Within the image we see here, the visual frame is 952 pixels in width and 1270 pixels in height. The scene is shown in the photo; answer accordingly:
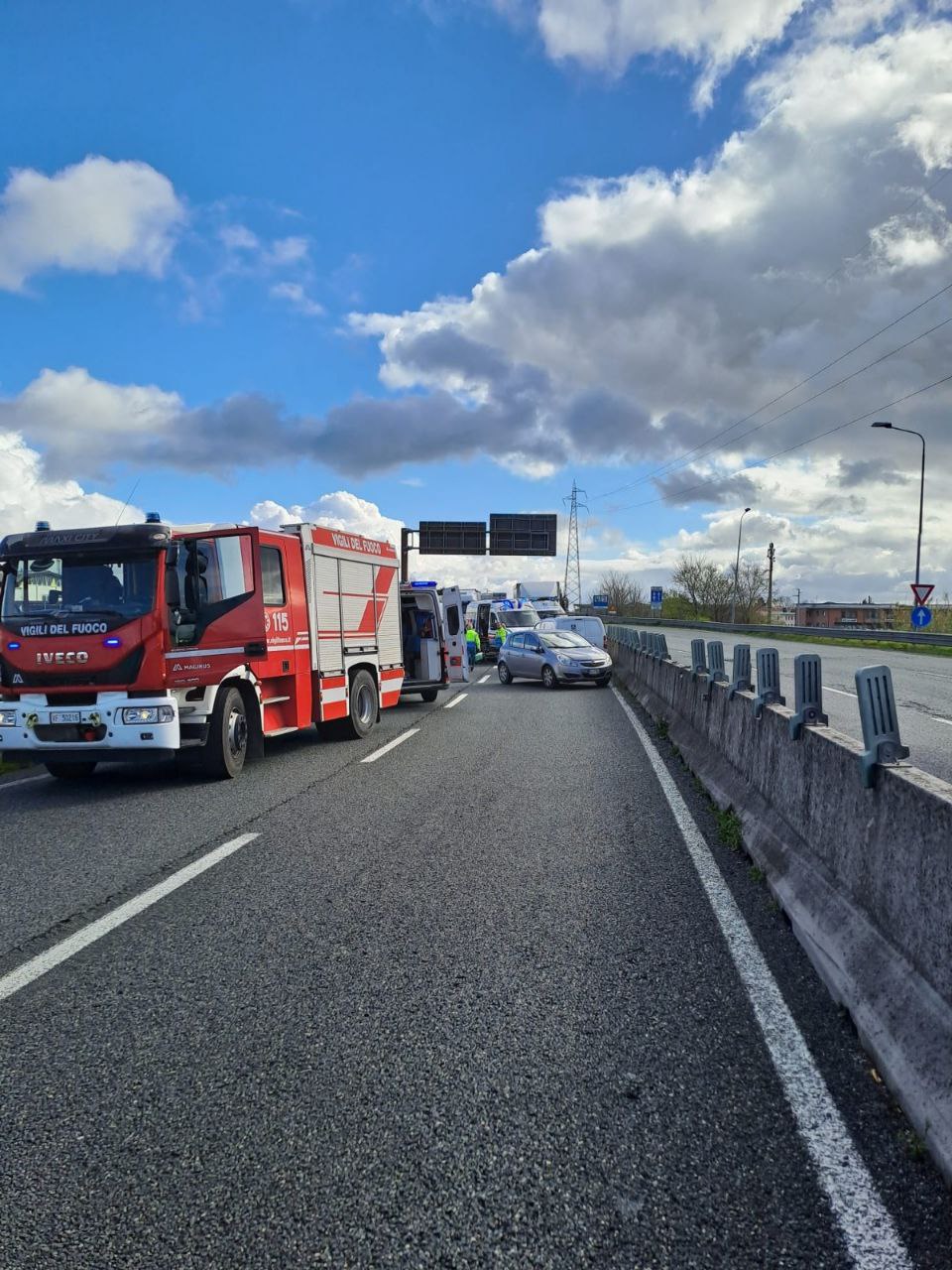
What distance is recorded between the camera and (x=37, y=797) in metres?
8.95

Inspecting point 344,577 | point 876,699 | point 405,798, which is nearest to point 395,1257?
point 876,699

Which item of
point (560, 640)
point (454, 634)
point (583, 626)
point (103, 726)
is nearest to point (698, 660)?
point (103, 726)

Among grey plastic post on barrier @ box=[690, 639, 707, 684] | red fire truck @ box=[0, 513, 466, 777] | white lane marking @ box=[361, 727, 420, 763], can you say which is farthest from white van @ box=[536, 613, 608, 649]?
red fire truck @ box=[0, 513, 466, 777]

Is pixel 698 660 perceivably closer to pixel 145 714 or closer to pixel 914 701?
pixel 145 714

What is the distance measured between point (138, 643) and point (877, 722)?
7089 mm

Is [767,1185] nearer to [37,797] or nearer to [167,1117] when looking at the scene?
[167,1117]

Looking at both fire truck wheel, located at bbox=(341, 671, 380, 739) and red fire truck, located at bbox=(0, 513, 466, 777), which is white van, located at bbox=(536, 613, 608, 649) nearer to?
fire truck wheel, located at bbox=(341, 671, 380, 739)

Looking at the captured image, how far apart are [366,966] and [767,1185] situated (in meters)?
2.13

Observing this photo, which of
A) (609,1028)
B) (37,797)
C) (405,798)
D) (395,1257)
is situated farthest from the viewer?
(37,797)

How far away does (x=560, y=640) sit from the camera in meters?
23.3

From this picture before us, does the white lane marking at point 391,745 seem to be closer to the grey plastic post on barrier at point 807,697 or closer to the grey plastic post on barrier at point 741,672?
the grey plastic post on barrier at point 741,672

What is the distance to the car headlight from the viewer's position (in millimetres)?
8836

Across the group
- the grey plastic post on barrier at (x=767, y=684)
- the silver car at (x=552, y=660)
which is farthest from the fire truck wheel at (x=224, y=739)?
the silver car at (x=552, y=660)

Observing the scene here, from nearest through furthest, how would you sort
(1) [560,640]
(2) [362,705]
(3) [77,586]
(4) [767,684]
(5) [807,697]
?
(5) [807,697], (4) [767,684], (3) [77,586], (2) [362,705], (1) [560,640]
